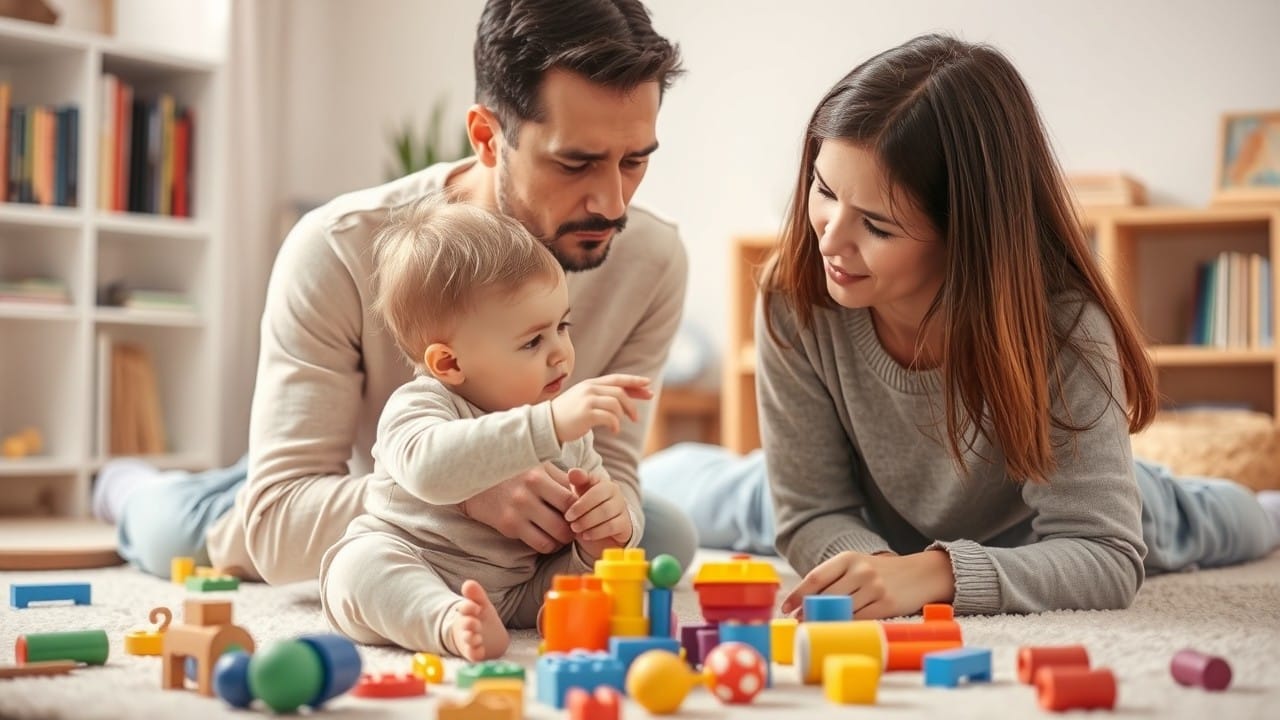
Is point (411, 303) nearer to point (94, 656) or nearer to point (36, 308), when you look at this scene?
point (94, 656)

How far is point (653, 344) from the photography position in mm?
1733

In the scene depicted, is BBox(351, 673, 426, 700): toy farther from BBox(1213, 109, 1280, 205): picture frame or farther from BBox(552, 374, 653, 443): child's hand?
BBox(1213, 109, 1280, 205): picture frame

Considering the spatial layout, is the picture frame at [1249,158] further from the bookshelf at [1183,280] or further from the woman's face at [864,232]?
the woman's face at [864,232]

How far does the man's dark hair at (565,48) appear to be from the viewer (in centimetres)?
151

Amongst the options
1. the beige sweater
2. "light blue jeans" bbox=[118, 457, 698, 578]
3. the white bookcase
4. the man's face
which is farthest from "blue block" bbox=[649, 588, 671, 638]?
the white bookcase

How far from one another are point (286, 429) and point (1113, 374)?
3.02 ft

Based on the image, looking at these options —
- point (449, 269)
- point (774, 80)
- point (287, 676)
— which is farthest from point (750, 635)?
point (774, 80)

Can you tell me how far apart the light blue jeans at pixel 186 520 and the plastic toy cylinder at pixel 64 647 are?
81 cm

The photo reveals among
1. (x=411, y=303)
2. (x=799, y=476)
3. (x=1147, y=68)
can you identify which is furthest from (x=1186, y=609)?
(x=1147, y=68)

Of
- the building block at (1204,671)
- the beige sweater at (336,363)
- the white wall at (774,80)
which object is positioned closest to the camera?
the building block at (1204,671)

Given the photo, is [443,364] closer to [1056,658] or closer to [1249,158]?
[1056,658]

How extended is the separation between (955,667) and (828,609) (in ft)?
0.45

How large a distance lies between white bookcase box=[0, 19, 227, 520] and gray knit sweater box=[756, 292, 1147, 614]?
2319 mm

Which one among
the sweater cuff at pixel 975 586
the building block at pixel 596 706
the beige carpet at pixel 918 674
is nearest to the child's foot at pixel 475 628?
the beige carpet at pixel 918 674
